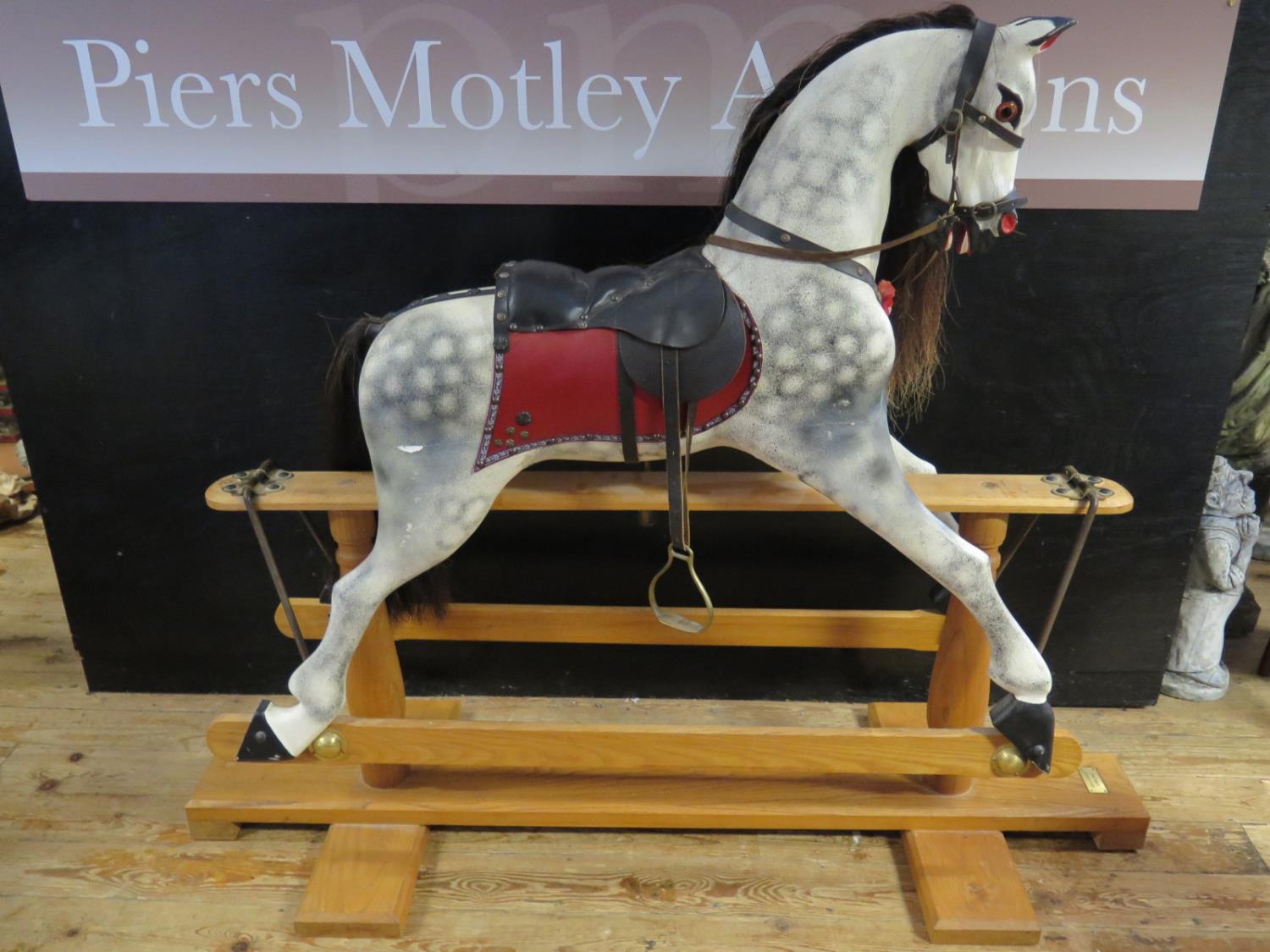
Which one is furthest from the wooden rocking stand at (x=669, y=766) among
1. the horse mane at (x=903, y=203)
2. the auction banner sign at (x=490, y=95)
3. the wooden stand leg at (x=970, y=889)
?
the auction banner sign at (x=490, y=95)

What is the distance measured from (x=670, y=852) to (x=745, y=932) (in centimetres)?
23

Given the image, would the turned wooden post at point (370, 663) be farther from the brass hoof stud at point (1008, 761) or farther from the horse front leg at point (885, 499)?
the brass hoof stud at point (1008, 761)

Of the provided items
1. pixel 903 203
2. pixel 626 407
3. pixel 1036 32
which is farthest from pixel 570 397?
pixel 1036 32

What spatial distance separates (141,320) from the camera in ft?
6.35

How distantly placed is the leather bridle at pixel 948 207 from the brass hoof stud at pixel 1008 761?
2.86ft

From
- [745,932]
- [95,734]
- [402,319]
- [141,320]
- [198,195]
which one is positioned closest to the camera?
[402,319]

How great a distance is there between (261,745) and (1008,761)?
1.32 metres

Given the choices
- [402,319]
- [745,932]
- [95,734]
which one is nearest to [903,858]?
[745,932]

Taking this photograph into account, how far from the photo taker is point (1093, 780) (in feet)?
6.15

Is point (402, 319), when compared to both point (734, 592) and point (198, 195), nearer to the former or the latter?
point (198, 195)

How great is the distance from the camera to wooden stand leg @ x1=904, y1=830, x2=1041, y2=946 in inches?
63.8

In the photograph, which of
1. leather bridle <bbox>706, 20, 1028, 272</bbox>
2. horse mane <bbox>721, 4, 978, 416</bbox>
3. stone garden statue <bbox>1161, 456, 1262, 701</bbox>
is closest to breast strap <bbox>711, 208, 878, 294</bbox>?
leather bridle <bbox>706, 20, 1028, 272</bbox>

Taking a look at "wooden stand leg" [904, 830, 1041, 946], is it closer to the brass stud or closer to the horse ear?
the brass stud

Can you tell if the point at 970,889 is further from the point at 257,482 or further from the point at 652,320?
the point at 257,482
